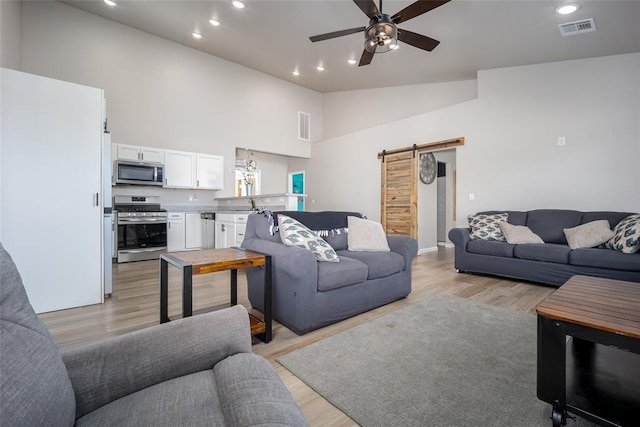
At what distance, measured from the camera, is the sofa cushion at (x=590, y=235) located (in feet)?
10.5

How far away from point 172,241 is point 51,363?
5.58m

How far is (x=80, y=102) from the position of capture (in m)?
2.59

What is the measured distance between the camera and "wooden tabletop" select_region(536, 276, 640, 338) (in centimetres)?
116

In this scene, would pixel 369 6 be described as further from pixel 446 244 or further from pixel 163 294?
pixel 446 244

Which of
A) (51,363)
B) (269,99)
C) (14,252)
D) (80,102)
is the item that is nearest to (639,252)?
(51,363)

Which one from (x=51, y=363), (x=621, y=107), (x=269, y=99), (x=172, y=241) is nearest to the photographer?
(x=51, y=363)

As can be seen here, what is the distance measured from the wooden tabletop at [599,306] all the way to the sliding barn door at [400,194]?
12.9 ft

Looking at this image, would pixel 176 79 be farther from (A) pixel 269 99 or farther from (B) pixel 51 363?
(B) pixel 51 363

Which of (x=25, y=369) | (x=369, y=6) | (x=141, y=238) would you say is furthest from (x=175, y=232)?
(x=25, y=369)

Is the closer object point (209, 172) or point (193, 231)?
point (193, 231)

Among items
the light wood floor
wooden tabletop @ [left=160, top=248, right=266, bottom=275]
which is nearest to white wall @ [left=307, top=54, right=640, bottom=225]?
the light wood floor

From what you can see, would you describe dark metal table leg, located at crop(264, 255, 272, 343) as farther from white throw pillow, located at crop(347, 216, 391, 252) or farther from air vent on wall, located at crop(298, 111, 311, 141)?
air vent on wall, located at crop(298, 111, 311, 141)

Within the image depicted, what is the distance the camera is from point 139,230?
16.4 feet

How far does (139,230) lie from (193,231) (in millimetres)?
1109
